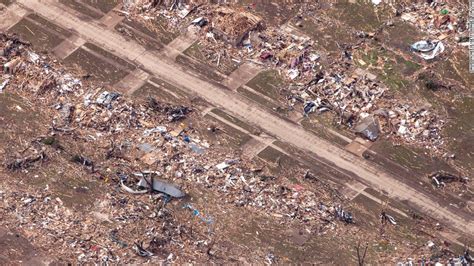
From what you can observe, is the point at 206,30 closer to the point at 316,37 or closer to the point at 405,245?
the point at 316,37

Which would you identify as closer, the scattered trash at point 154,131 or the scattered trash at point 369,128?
the scattered trash at point 369,128

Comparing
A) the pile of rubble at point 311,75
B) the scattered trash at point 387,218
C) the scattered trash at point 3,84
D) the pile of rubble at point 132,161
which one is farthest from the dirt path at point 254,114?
the scattered trash at point 3,84

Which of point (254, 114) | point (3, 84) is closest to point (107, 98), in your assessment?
point (3, 84)

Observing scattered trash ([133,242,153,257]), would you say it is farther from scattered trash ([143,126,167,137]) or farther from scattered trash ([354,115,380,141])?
scattered trash ([354,115,380,141])

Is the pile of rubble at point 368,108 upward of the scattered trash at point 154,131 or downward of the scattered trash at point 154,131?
upward

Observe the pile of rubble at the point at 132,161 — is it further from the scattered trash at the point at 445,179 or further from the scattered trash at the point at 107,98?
the scattered trash at the point at 445,179

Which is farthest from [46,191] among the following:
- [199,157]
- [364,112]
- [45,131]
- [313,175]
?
[364,112]

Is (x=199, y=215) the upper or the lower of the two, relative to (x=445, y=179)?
lower

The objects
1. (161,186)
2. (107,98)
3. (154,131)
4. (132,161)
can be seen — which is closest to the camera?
(161,186)

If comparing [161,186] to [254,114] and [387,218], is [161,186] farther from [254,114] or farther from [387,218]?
[387,218]
